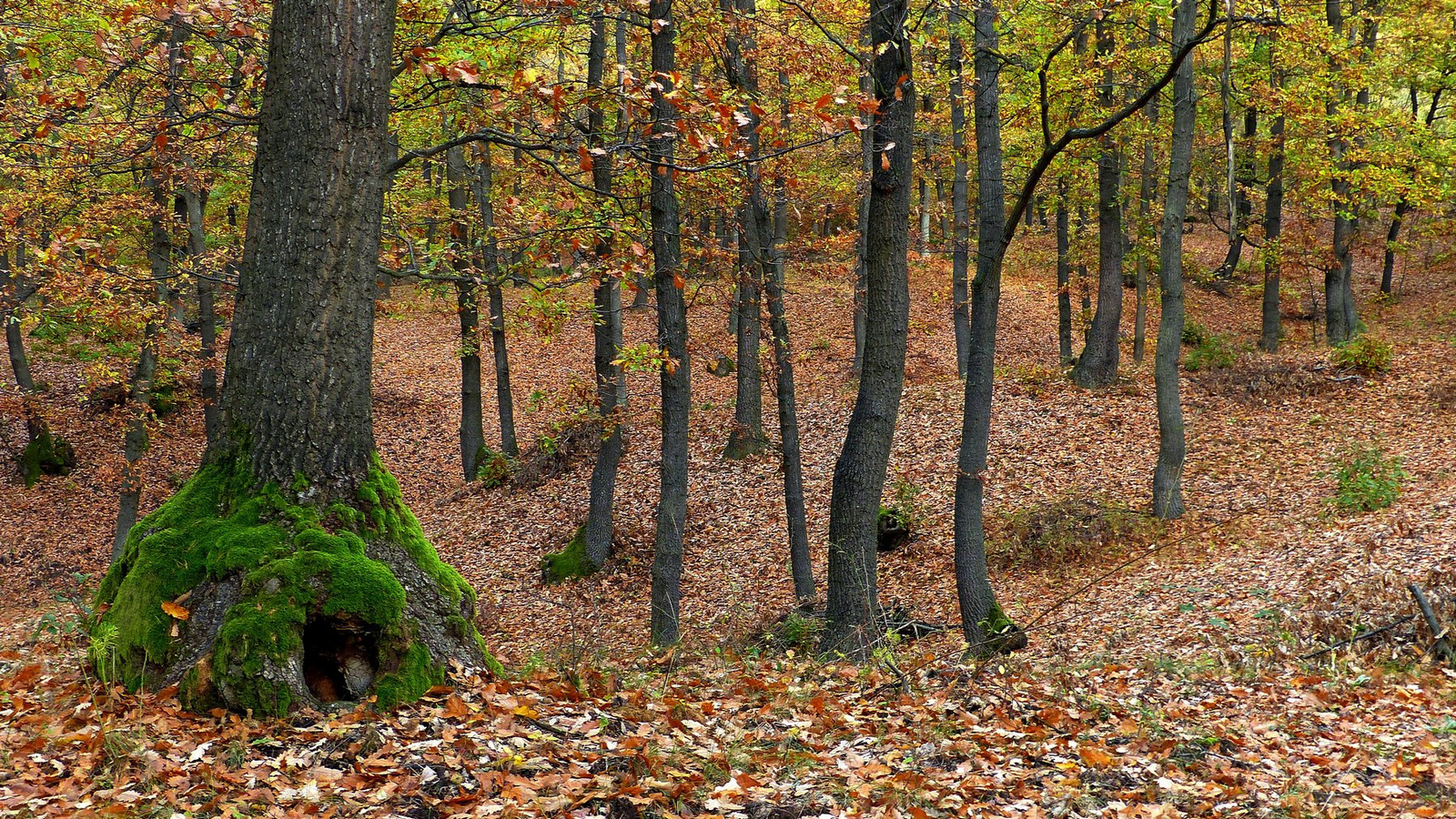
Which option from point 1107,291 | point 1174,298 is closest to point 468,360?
point 1174,298

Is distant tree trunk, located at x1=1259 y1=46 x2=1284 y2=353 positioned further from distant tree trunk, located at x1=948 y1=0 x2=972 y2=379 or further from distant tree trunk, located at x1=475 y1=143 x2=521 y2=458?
distant tree trunk, located at x1=475 y1=143 x2=521 y2=458

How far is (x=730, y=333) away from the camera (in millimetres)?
23359

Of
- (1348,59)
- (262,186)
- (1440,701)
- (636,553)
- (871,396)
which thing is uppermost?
(1348,59)

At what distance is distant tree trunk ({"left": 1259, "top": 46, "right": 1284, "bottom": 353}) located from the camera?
17359 mm

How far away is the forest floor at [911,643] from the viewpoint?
378cm

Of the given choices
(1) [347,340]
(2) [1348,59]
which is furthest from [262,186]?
(2) [1348,59]

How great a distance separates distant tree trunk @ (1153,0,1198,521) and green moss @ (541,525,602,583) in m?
8.12

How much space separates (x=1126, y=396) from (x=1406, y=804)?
1333 centimetres

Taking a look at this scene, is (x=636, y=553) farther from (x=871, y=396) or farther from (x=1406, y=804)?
(x=1406, y=804)

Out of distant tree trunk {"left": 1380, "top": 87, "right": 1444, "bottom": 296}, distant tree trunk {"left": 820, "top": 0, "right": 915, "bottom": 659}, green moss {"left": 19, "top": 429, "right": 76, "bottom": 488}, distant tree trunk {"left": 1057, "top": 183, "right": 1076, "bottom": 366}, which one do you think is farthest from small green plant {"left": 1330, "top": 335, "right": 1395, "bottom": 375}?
green moss {"left": 19, "top": 429, "right": 76, "bottom": 488}

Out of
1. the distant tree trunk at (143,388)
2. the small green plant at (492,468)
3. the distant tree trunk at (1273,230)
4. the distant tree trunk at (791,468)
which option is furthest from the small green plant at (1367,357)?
the distant tree trunk at (143,388)

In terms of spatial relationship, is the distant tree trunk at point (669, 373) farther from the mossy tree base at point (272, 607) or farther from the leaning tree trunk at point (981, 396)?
the mossy tree base at point (272, 607)

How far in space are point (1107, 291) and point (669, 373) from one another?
11.2m

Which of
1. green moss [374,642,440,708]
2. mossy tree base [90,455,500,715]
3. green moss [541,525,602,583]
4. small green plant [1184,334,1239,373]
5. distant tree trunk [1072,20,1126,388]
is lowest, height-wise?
green moss [541,525,602,583]
